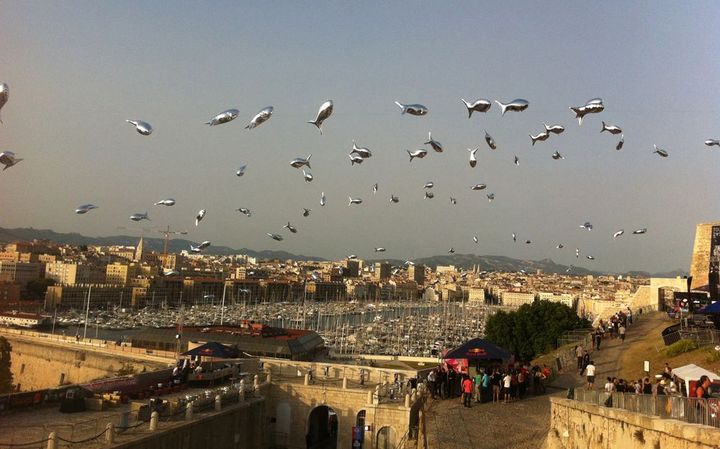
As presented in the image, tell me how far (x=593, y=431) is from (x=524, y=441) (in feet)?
7.04

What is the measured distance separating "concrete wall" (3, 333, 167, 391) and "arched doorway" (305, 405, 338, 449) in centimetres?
1103

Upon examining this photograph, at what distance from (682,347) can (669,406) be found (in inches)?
427

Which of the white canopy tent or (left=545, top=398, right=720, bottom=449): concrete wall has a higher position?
the white canopy tent

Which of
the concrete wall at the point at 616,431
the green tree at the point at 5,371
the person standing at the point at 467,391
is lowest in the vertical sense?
the green tree at the point at 5,371

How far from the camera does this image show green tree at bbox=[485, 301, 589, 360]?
3659 centimetres

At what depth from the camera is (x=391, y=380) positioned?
23391 millimetres

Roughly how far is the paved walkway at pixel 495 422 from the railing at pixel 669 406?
2.68 metres

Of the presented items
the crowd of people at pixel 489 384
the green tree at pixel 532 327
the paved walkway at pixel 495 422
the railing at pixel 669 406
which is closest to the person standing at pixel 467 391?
the crowd of people at pixel 489 384

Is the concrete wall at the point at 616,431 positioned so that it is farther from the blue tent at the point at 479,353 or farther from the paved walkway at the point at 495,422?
the blue tent at the point at 479,353

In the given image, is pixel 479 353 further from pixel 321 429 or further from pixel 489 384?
pixel 321 429

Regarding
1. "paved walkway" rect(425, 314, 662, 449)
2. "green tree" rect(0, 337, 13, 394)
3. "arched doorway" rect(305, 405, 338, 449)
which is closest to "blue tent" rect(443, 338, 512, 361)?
"paved walkway" rect(425, 314, 662, 449)

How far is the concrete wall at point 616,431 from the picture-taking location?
7668 millimetres

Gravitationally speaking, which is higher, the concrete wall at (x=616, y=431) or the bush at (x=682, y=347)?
the bush at (x=682, y=347)

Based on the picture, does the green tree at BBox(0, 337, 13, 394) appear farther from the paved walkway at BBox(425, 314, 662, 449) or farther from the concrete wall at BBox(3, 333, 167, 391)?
the paved walkway at BBox(425, 314, 662, 449)
